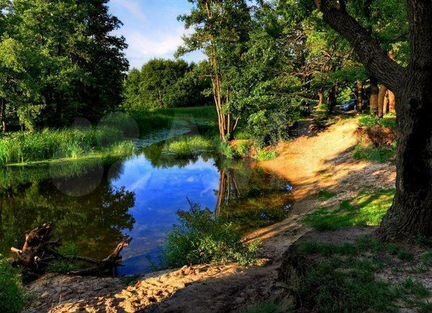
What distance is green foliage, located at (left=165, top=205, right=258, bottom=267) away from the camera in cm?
945

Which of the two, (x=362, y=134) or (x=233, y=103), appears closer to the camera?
(x=362, y=134)

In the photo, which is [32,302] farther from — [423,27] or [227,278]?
[423,27]

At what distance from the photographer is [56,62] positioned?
28938 mm

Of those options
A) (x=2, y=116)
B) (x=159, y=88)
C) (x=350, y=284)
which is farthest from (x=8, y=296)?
(x=159, y=88)

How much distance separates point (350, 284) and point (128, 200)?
14283mm

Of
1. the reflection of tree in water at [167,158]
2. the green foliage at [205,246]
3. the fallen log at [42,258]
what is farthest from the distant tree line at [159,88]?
the green foliage at [205,246]

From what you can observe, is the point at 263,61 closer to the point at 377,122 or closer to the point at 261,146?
the point at 261,146

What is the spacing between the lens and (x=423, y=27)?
246 inches

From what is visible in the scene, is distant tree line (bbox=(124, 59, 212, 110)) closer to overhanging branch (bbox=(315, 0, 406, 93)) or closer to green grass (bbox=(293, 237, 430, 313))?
overhanging branch (bbox=(315, 0, 406, 93))

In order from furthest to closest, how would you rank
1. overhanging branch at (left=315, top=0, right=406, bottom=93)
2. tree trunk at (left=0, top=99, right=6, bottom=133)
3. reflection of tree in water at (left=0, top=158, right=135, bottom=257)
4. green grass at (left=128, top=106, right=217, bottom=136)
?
1. green grass at (left=128, top=106, right=217, bottom=136)
2. tree trunk at (left=0, top=99, right=6, bottom=133)
3. reflection of tree in water at (left=0, top=158, right=135, bottom=257)
4. overhanging branch at (left=315, top=0, right=406, bottom=93)

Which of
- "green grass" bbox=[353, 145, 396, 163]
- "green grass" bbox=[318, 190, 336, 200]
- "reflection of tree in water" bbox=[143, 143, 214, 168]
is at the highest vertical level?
"green grass" bbox=[353, 145, 396, 163]

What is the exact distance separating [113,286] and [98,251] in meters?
3.68

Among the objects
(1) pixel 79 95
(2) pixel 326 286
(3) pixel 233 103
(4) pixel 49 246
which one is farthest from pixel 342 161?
(1) pixel 79 95

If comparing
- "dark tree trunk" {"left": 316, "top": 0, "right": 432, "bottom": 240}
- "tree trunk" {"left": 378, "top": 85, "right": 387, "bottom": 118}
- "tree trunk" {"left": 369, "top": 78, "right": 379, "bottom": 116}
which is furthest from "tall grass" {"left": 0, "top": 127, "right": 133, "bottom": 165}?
"dark tree trunk" {"left": 316, "top": 0, "right": 432, "bottom": 240}
